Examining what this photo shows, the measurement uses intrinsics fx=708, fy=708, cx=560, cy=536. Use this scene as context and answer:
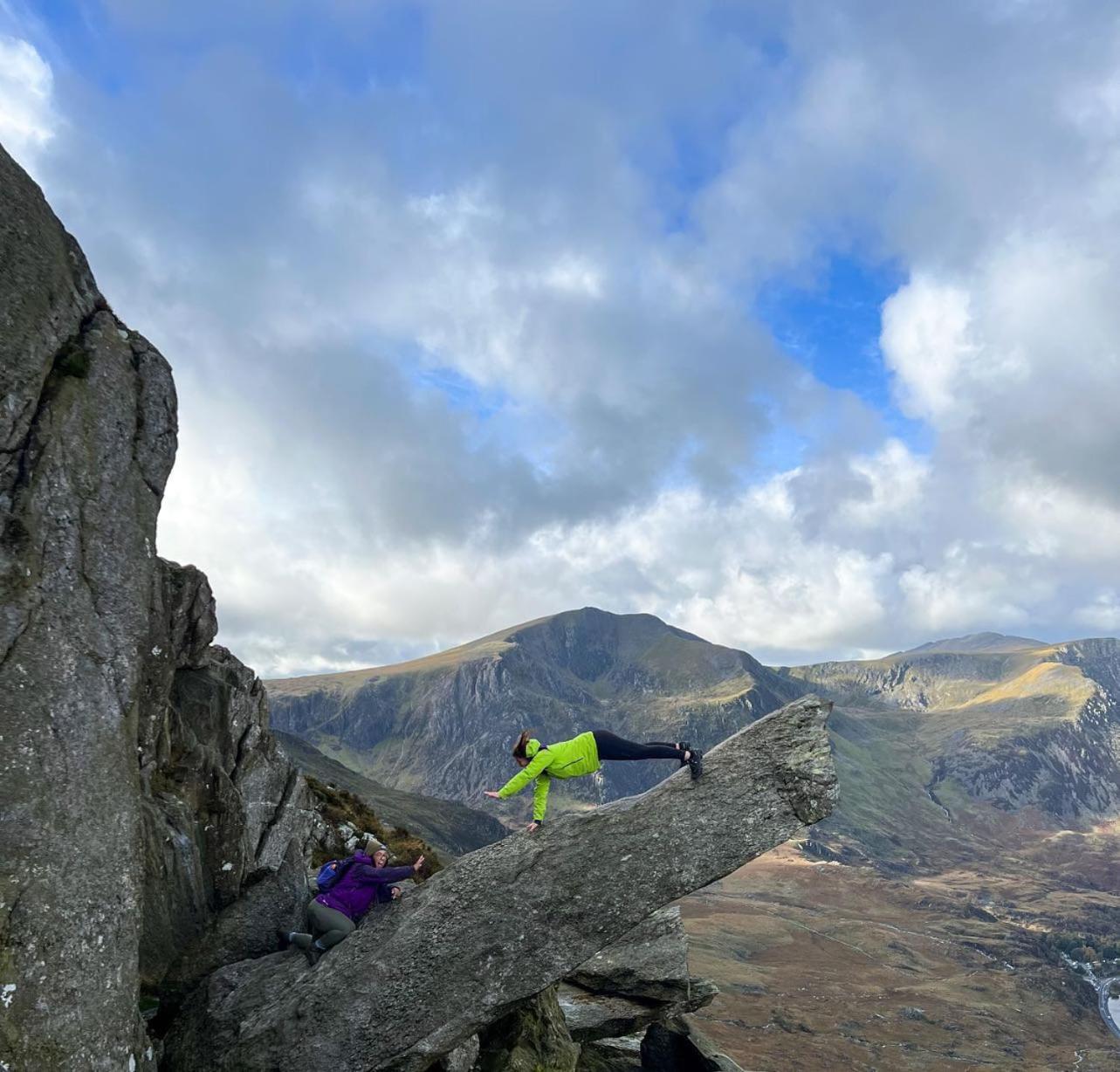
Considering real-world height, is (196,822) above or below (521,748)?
below

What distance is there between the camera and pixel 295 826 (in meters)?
29.5

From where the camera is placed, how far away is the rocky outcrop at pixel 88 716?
13.5 m

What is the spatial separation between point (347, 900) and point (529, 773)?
20.1 ft

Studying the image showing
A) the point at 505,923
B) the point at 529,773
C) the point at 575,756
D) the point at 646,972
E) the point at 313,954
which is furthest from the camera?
the point at 646,972

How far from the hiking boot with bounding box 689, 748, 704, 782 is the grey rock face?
1314 centimetres

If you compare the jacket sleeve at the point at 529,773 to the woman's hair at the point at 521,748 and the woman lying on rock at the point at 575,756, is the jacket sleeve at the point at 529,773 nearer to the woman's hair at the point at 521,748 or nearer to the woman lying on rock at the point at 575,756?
the woman lying on rock at the point at 575,756

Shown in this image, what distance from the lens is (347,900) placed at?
18.9 metres

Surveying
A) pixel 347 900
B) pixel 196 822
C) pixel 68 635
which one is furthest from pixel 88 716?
pixel 347 900

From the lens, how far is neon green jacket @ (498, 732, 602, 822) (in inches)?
733

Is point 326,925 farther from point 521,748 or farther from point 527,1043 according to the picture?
point 521,748

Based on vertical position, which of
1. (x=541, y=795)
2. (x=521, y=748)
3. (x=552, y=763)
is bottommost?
(x=541, y=795)

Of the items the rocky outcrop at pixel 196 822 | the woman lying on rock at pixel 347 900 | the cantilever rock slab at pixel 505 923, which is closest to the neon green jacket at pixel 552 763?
the cantilever rock slab at pixel 505 923

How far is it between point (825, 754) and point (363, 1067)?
1342 centimetres

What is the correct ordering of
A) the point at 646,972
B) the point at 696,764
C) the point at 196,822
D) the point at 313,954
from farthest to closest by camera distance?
the point at 646,972
the point at 196,822
the point at 696,764
the point at 313,954
